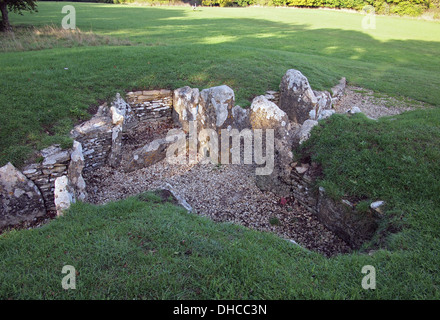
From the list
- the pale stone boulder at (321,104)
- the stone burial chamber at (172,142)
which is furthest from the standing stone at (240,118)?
the pale stone boulder at (321,104)

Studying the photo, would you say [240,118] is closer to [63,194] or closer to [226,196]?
[226,196]

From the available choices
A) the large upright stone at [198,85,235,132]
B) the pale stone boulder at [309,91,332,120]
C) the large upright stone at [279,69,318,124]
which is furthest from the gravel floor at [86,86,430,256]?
the pale stone boulder at [309,91,332,120]

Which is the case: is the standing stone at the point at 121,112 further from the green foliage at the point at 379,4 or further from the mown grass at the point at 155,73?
the green foliage at the point at 379,4

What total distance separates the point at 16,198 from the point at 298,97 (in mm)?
9119

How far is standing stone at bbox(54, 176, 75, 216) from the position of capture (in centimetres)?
575

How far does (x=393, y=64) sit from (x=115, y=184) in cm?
1810

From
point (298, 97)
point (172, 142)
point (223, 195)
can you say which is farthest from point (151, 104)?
point (298, 97)

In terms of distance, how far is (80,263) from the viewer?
379 centimetres

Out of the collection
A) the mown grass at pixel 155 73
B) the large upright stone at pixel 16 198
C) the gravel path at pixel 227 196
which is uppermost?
the mown grass at pixel 155 73

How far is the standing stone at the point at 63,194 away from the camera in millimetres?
5746

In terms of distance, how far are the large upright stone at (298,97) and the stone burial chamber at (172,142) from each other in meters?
0.04

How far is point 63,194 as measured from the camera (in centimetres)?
595

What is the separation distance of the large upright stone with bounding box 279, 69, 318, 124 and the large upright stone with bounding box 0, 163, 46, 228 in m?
8.50
